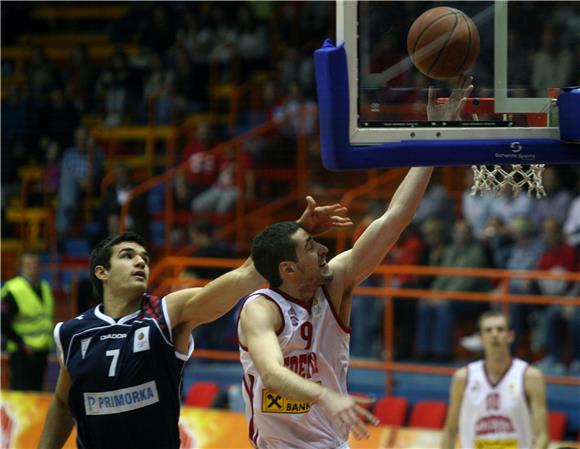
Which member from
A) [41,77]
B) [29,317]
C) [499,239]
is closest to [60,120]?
[41,77]

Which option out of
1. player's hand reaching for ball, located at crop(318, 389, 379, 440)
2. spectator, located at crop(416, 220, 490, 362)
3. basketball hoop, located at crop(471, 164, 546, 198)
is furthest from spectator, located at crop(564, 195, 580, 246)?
player's hand reaching for ball, located at crop(318, 389, 379, 440)

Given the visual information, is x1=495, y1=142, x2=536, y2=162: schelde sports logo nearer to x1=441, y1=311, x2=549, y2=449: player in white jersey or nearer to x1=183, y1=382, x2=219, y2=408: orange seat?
x1=441, y1=311, x2=549, y2=449: player in white jersey

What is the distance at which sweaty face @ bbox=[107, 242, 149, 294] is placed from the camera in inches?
234

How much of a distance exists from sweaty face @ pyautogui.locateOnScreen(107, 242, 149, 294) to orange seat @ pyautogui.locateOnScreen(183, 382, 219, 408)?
18.8 ft

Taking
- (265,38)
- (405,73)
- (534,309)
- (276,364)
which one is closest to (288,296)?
(276,364)

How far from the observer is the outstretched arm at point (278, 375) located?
4492 millimetres

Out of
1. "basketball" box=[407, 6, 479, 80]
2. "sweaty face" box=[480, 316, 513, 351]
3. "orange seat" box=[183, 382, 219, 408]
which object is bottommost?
"orange seat" box=[183, 382, 219, 408]

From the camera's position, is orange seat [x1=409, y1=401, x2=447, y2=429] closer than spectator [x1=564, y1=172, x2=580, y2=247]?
Yes

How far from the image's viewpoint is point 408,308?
11.4 metres

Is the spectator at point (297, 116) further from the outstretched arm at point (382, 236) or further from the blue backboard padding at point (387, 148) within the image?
the blue backboard padding at point (387, 148)

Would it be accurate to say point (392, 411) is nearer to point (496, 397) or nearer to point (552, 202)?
point (496, 397)

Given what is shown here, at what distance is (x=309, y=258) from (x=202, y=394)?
20.8 feet

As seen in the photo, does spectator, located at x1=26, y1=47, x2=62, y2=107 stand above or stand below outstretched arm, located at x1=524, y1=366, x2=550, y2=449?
above

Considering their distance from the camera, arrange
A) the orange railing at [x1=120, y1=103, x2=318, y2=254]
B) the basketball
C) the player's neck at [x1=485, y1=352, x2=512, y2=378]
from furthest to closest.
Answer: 1. the orange railing at [x1=120, y1=103, x2=318, y2=254]
2. the player's neck at [x1=485, y1=352, x2=512, y2=378]
3. the basketball
